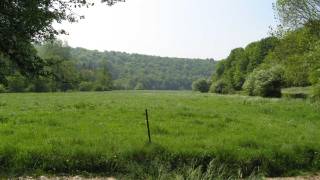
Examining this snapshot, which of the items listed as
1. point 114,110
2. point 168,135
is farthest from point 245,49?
point 168,135

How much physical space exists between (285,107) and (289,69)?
650 centimetres

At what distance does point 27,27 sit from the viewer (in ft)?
34.3

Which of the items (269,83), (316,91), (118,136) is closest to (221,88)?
(269,83)

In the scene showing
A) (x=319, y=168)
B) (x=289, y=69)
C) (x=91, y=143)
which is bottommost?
(x=319, y=168)

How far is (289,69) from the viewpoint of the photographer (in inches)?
1524

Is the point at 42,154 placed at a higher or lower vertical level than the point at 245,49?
lower

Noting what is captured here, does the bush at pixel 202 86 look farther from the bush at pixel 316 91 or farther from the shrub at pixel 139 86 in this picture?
the bush at pixel 316 91

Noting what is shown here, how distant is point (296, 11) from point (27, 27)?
30.9 m

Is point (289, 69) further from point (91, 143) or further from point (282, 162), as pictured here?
point (91, 143)

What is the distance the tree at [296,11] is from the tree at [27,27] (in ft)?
94.7

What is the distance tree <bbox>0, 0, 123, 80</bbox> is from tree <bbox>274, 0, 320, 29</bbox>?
28.9 m

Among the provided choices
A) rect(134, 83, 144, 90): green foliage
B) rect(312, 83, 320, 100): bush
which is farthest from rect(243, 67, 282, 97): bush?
rect(134, 83, 144, 90): green foliage

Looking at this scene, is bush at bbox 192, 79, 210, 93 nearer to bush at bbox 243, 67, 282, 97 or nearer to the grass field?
bush at bbox 243, 67, 282, 97

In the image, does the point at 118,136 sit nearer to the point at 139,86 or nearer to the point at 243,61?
the point at 243,61
